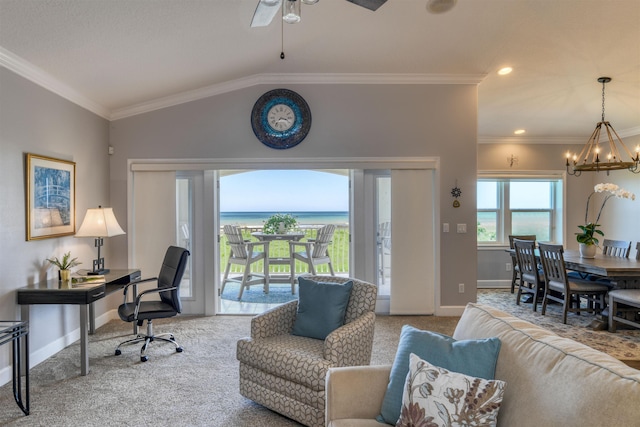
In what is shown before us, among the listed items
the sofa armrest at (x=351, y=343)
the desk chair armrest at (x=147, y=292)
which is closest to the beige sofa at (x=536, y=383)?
the sofa armrest at (x=351, y=343)

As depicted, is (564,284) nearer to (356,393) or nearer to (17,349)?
(356,393)

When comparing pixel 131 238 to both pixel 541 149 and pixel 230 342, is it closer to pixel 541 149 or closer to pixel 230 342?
pixel 230 342

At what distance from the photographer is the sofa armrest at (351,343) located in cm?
222

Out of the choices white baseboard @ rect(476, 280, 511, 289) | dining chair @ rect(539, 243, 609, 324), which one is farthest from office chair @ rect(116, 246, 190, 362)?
white baseboard @ rect(476, 280, 511, 289)

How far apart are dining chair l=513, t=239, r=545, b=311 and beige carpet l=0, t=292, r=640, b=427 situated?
780 millimetres

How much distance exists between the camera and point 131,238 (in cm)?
459

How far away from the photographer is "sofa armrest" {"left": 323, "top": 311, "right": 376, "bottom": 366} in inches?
87.4

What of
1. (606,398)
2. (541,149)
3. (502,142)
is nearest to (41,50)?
(606,398)

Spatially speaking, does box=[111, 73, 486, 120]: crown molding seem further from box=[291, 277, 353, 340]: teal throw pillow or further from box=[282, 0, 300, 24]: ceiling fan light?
box=[291, 277, 353, 340]: teal throw pillow

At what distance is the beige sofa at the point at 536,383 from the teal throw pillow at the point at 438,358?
→ 1.8 inches

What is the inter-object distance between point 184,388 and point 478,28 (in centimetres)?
404

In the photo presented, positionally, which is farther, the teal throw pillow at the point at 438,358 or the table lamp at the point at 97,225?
the table lamp at the point at 97,225

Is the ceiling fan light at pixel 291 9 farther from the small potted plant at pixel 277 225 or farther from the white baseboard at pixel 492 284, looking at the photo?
the white baseboard at pixel 492 284

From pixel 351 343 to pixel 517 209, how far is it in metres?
5.64
